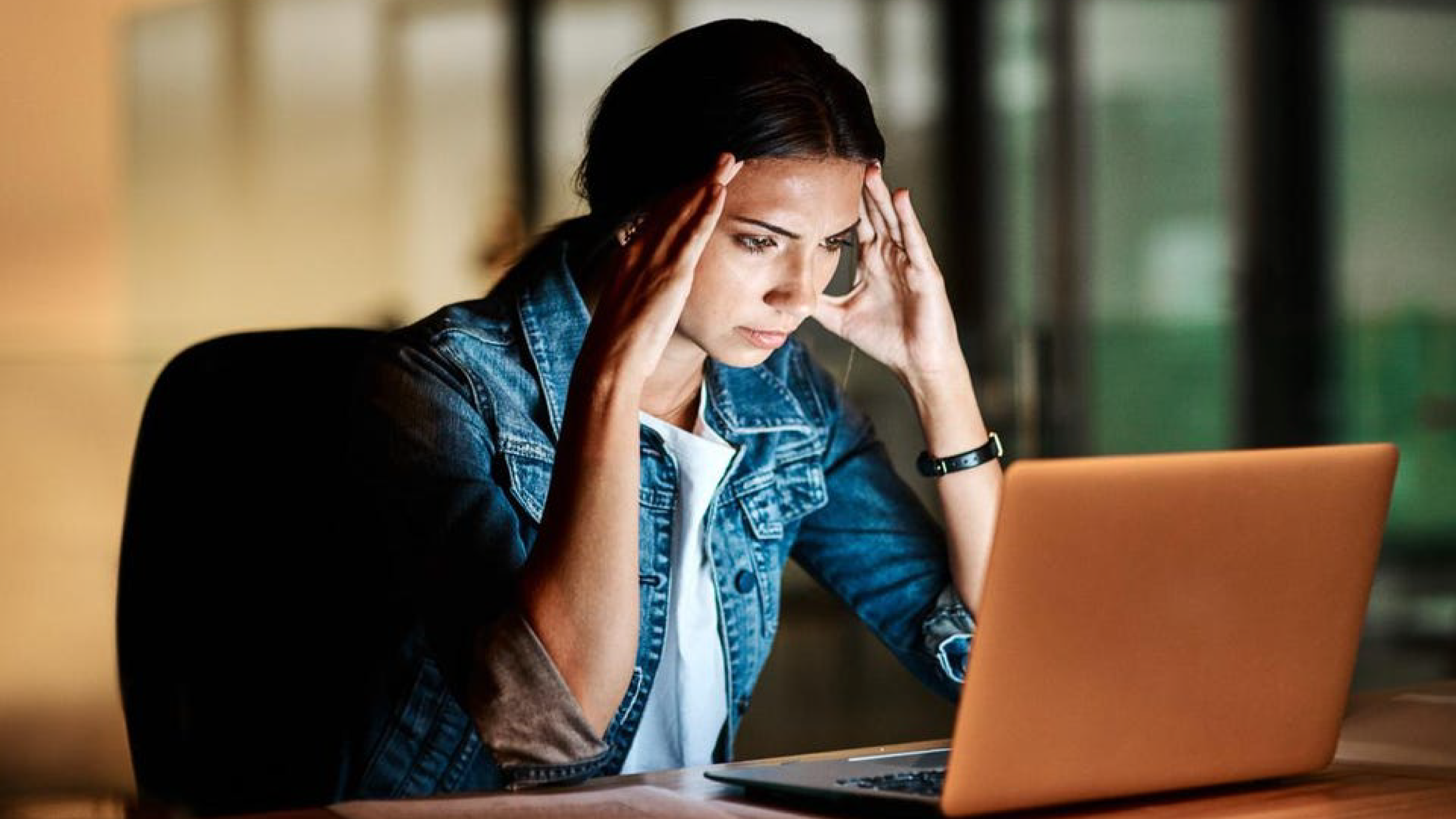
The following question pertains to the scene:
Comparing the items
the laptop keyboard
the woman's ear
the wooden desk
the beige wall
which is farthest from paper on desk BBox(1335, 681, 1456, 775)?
the beige wall

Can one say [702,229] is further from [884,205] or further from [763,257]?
[884,205]

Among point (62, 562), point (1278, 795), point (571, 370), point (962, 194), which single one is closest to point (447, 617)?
point (571, 370)

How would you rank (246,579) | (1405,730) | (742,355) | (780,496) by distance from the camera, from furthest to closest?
1. (780,496)
2. (742,355)
3. (246,579)
4. (1405,730)

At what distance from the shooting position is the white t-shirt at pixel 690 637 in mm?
1607

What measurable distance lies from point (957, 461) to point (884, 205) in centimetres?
24

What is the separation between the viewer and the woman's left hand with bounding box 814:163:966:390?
5.49ft

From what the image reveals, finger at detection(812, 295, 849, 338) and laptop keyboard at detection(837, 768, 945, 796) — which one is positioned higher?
finger at detection(812, 295, 849, 338)

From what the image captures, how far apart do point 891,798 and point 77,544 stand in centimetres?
199

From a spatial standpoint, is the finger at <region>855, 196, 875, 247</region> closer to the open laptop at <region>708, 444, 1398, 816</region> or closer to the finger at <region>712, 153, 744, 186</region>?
the finger at <region>712, 153, 744, 186</region>

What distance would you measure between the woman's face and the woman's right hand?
0.16ft

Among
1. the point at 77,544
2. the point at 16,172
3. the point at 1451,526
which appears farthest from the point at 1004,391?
the point at 16,172

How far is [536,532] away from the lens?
1533 millimetres

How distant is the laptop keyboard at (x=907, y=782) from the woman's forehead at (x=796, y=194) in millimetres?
557

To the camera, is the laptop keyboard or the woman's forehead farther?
the woman's forehead
